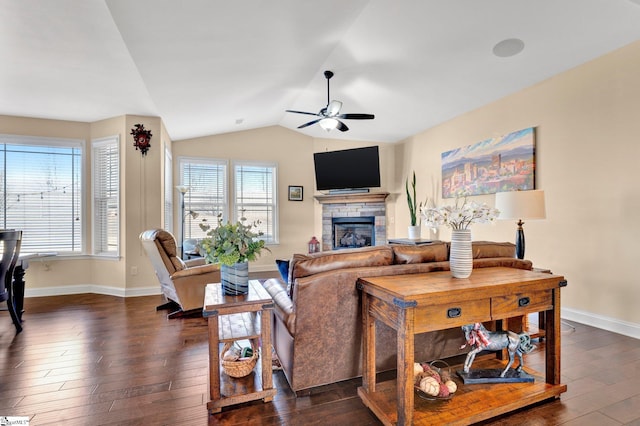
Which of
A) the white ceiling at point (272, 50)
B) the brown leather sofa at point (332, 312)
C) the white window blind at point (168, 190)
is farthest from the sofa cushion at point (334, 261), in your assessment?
the white window blind at point (168, 190)

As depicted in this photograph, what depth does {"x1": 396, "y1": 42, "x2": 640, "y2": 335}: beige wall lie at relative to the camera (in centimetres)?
313

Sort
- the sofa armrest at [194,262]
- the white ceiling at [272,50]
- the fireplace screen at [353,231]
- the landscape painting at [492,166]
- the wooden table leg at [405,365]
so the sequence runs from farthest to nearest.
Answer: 1. the fireplace screen at [353,231]
2. the sofa armrest at [194,262]
3. the landscape painting at [492,166]
4. the white ceiling at [272,50]
5. the wooden table leg at [405,365]

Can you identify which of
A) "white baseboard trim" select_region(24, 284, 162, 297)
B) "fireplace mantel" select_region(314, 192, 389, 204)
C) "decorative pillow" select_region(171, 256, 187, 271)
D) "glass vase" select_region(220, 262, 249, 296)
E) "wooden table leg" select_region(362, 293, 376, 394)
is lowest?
"white baseboard trim" select_region(24, 284, 162, 297)

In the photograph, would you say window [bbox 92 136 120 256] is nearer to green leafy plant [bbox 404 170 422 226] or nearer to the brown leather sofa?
the brown leather sofa

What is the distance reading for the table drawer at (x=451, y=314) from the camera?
1.68 m

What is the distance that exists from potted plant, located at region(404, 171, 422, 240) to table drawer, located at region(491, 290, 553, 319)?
4091 millimetres

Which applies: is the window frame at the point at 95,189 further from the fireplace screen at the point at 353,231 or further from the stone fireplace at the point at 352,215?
the fireplace screen at the point at 353,231

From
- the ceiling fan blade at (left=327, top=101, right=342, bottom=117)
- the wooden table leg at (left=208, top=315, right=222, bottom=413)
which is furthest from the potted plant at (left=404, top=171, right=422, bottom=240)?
the wooden table leg at (left=208, top=315, right=222, bottom=413)

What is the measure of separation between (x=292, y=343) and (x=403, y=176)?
544 centimetres

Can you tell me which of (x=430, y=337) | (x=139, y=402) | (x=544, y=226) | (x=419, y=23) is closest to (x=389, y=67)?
(x=419, y=23)

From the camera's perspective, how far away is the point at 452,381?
2.06 meters

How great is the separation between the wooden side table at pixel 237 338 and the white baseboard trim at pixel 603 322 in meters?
3.56

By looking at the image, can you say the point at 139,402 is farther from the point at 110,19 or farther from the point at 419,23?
the point at 419,23

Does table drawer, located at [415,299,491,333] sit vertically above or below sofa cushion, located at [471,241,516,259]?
below
